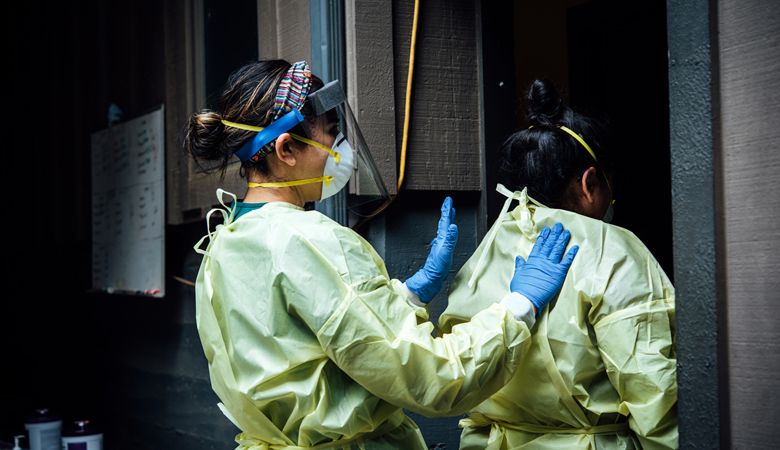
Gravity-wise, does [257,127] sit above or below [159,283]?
above

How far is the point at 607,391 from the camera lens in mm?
2332

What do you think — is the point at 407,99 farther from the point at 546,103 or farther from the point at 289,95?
the point at 289,95

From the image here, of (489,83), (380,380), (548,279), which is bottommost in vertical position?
(380,380)

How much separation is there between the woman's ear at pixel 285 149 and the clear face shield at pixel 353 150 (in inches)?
4.4

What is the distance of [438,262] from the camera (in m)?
2.60

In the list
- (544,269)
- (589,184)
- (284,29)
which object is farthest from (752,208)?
(284,29)

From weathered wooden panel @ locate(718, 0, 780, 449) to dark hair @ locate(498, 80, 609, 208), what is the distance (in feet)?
2.11

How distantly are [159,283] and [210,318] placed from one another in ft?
7.63

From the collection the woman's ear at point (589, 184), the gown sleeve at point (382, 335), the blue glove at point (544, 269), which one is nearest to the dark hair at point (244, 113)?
the gown sleeve at point (382, 335)

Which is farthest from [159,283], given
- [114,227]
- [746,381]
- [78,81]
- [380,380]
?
[746,381]

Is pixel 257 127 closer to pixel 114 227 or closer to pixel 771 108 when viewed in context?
pixel 771 108

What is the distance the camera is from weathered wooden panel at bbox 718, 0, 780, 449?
1.77 metres

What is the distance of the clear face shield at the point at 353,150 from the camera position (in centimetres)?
235

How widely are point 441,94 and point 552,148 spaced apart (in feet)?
3.07
